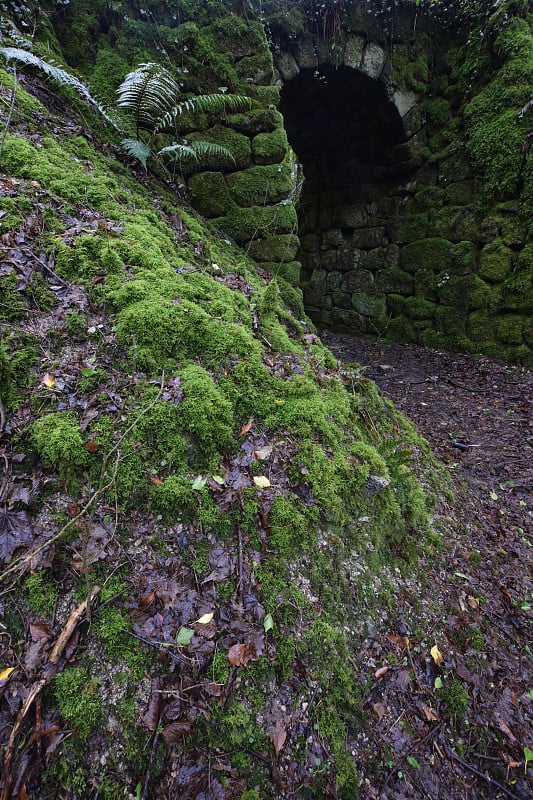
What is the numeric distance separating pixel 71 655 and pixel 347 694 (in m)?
1.18

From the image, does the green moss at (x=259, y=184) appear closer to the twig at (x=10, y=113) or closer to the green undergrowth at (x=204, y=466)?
the green undergrowth at (x=204, y=466)

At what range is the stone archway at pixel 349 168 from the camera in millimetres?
6230

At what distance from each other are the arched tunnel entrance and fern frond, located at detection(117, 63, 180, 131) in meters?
3.44

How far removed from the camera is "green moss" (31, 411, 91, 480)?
167 centimetres

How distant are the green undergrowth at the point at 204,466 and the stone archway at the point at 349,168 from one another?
5713 mm

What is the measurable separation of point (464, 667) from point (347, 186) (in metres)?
9.11

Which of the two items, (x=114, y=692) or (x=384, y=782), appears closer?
(x=114, y=692)

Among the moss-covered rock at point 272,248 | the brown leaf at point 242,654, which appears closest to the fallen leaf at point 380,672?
the brown leaf at point 242,654

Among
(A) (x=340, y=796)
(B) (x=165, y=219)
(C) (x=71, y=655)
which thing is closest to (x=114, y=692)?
(C) (x=71, y=655)

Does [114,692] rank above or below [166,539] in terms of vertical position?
below

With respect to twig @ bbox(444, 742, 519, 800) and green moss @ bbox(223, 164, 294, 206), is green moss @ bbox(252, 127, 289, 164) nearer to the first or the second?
green moss @ bbox(223, 164, 294, 206)

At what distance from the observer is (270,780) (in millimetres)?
1352

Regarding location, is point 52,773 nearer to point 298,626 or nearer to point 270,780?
→ point 270,780

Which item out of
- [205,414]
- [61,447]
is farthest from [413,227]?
[61,447]
